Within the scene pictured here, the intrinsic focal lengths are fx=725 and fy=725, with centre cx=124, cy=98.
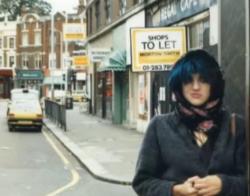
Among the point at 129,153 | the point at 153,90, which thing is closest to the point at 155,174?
the point at 129,153

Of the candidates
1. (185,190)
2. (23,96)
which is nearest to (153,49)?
(185,190)

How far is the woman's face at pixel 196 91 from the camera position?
10.7ft

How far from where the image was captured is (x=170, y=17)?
891 inches

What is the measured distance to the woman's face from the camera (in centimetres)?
327

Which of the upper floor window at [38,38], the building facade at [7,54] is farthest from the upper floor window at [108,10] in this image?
the building facade at [7,54]

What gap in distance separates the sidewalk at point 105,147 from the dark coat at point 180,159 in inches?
406

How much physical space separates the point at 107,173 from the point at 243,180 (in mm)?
11773

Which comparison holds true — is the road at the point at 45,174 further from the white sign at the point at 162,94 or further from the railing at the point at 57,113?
the railing at the point at 57,113

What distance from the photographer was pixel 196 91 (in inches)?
129

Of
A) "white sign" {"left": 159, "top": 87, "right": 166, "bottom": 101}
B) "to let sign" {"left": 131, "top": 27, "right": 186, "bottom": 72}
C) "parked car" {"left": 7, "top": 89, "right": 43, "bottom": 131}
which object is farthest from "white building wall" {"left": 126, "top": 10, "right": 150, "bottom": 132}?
"to let sign" {"left": 131, "top": 27, "right": 186, "bottom": 72}

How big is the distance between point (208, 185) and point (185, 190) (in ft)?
0.34

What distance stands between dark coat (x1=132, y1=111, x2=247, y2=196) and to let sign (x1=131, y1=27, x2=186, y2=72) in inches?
453

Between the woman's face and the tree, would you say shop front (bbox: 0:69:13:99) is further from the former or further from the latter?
the woman's face

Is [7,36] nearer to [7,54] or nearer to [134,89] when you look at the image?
[7,54]
